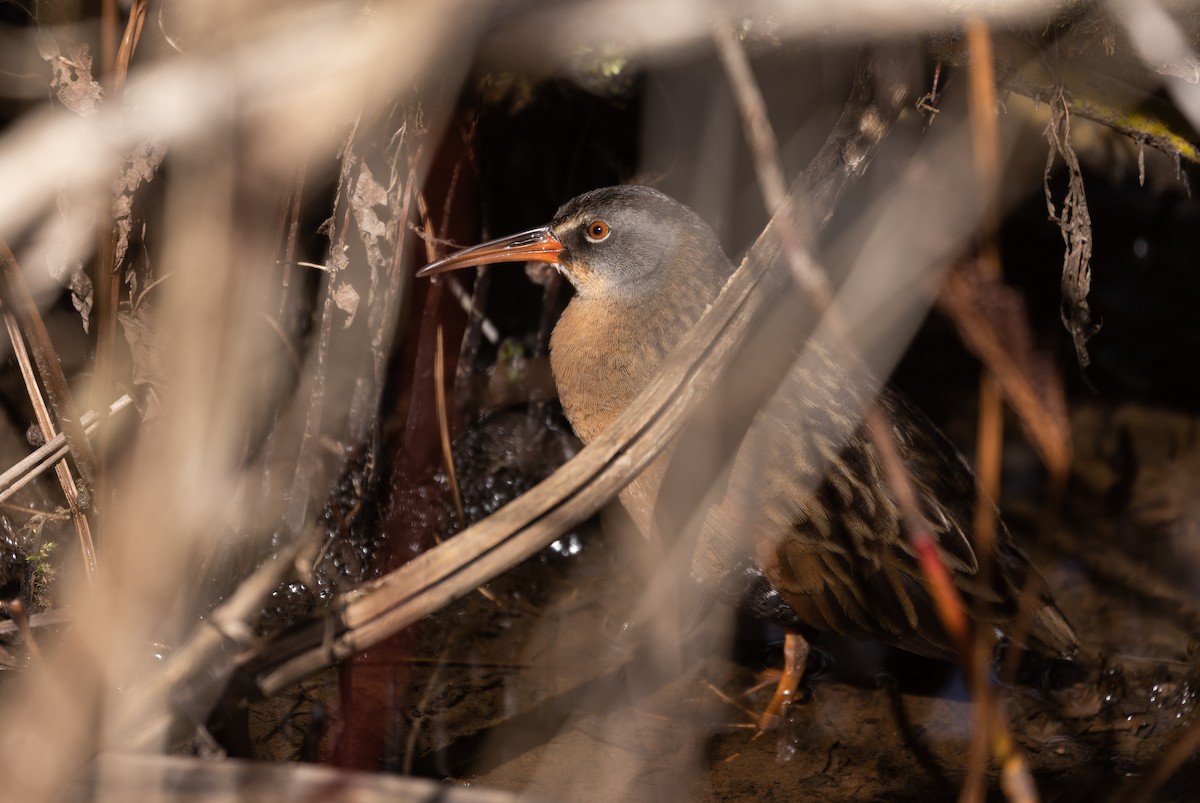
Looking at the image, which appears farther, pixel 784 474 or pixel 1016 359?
pixel 784 474

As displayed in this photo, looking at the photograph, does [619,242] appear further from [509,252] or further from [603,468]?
[603,468]

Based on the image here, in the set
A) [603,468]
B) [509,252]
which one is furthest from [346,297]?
[603,468]

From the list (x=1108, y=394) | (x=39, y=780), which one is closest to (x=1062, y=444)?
(x=39, y=780)

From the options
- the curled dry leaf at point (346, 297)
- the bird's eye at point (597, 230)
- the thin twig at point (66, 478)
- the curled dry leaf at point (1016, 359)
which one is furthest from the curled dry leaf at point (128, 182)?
the curled dry leaf at point (1016, 359)

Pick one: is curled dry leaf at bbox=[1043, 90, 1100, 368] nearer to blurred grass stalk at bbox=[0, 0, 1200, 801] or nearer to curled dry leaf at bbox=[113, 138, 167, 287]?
blurred grass stalk at bbox=[0, 0, 1200, 801]

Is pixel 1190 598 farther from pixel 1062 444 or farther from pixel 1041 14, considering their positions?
pixel 1062 444

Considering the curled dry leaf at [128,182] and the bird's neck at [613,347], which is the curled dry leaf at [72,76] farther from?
the bird's neck at [613,347]

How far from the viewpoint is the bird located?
2.60 metres

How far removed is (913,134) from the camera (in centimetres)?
345

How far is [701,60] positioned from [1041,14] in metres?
1.09

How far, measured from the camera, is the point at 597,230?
2846 millimetres

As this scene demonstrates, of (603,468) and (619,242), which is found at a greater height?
(619,242)

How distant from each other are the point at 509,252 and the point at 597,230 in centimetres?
23

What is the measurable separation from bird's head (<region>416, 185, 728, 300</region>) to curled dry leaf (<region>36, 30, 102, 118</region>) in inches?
35.7
